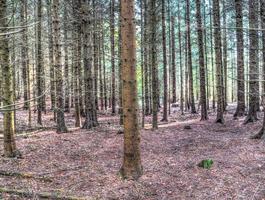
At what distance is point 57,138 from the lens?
12852 mm

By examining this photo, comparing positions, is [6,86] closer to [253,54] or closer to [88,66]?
[88,66]

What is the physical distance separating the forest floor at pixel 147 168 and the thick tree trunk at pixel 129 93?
1.28 ft

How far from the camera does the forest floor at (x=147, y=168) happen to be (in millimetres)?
7898

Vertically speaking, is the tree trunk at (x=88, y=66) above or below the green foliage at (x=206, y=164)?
above

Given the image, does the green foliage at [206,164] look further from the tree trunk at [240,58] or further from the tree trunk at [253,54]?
the tree trunk at [240,58]

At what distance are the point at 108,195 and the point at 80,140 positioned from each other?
16.6ft

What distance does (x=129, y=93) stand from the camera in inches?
336

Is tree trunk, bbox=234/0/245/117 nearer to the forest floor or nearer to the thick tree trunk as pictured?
the forest floor

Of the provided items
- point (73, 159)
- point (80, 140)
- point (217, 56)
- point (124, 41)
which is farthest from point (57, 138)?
point (217, 56)

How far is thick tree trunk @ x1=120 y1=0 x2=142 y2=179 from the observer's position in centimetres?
842

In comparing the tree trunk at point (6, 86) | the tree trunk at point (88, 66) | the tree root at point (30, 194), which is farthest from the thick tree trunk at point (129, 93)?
the tree trunk at point (88, 66)

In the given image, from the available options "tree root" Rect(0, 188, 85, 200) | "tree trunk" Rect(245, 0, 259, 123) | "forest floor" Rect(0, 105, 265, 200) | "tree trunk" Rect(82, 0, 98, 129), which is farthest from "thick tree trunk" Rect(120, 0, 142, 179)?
"tree trunk" Rect(82, 0, 98, 129)

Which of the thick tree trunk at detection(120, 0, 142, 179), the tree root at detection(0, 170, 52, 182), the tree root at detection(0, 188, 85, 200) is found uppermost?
Result: the thick tree trunk at detection(120, 0, 142, 179)

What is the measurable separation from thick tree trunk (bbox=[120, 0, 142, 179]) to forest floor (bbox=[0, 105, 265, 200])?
39 centimetres
